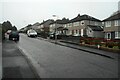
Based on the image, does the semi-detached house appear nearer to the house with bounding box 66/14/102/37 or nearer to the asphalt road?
the house with bounding box 66/14/102/37

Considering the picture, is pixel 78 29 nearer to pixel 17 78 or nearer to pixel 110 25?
pixel 110 25

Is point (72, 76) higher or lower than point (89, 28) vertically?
lower

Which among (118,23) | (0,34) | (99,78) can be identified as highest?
(118,23)

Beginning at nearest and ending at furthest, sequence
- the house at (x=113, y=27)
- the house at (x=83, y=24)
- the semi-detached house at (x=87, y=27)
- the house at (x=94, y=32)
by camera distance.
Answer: the house at (x=113, y=27) → the house at (x=94, y=32) → the semi-detached house at (x=87, y=27) → the house at (x=83, y=24)

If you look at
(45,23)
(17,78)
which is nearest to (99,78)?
(17,78)

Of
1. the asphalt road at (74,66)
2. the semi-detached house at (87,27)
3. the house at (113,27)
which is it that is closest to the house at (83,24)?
the semi-detached house at (87,27)

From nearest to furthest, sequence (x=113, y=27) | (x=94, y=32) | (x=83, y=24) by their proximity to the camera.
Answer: (x=113, y=27) → (x=94, y=32) → (x=83, y=24)

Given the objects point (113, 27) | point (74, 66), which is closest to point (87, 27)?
point (113, 27)

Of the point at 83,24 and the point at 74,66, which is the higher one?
the point at 83,24

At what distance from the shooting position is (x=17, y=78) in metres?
7.39

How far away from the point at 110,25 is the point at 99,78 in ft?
135

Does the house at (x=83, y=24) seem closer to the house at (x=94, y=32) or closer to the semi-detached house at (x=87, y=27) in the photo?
the semi-detached house at (x=87, y=27)

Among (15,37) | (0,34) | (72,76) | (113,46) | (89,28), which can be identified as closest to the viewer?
(72,76)

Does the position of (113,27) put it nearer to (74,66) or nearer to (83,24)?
(83,24)
